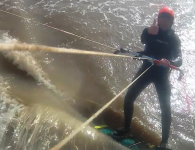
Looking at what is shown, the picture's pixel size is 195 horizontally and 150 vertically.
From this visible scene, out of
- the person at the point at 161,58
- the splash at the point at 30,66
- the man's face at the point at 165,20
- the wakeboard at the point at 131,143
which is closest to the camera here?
the man's face at the point at 165,20

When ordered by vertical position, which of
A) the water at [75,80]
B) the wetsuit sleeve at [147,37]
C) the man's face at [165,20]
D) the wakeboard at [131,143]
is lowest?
the wakeboard at [131,143]

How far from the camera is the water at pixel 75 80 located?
4387 millimetres

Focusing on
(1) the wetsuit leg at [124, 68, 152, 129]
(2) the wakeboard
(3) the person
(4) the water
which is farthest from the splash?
(3) the person

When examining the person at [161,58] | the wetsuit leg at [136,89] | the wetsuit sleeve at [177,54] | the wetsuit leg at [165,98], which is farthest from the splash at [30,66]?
the wetsuit sleeve at [177,54]

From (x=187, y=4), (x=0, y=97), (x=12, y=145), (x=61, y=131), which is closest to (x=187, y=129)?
(x=61, y=131)

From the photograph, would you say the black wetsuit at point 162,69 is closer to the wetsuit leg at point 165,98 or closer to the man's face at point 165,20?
the wetsuit leg at point 165,98

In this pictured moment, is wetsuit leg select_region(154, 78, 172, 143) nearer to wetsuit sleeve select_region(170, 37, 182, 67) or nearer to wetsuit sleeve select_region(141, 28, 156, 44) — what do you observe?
wetsuit sleeve select_region(170, 37, 182, 67)

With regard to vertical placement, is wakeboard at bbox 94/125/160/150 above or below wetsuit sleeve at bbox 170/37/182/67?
Answer: below

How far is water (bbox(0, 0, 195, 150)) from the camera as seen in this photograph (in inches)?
173

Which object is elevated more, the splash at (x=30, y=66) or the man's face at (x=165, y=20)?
the man's face at (x=165, y=20)

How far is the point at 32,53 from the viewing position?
6.60 metres

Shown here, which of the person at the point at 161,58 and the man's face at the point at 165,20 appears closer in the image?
the man's face at the point at 165,20

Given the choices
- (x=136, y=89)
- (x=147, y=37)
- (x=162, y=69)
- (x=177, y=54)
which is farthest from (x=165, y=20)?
(x=136, y=89)

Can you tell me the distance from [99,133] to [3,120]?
1769 millimetres
